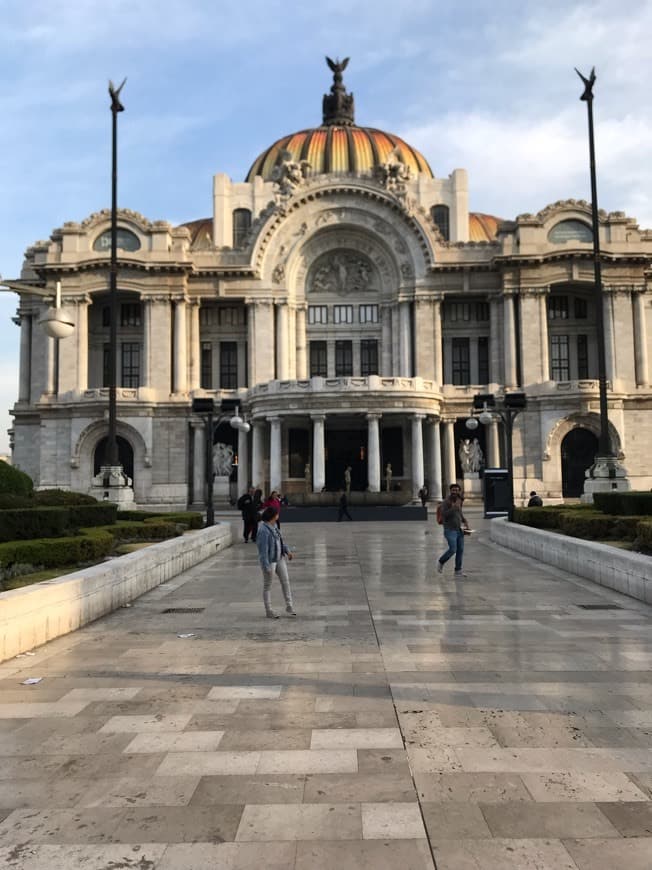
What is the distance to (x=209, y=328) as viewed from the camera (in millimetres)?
57781

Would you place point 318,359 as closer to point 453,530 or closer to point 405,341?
point 405,341

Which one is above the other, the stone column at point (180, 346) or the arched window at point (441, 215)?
the arched window at point (441, 215)

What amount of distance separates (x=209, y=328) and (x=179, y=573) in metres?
41.7

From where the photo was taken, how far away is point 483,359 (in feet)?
187

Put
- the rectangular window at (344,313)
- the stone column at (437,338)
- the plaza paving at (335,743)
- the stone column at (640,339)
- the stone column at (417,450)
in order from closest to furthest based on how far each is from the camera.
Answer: the plaza paving at (335,743) < the stone column at (417,450) < the stone column at (640,339) < the stone column at (437,338) < the rectangular window at (344,313)

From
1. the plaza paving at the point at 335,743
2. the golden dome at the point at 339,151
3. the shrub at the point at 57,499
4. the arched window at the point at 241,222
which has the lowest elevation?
the plaza paving at the point at 335,743

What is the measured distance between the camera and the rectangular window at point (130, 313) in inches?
2245

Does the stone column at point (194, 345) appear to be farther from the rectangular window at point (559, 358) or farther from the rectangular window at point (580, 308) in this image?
the rectangular window at point (580, 308)

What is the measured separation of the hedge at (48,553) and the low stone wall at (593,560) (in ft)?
33.1

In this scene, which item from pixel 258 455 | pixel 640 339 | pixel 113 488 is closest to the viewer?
pixel 113 488

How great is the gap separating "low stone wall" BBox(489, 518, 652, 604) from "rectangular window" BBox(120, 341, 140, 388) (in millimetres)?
39702

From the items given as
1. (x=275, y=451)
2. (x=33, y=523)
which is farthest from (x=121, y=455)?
(x=33, y=523)

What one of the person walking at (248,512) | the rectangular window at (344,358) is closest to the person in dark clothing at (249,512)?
the person walking at (248,512)

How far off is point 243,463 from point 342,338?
13.2 meters
